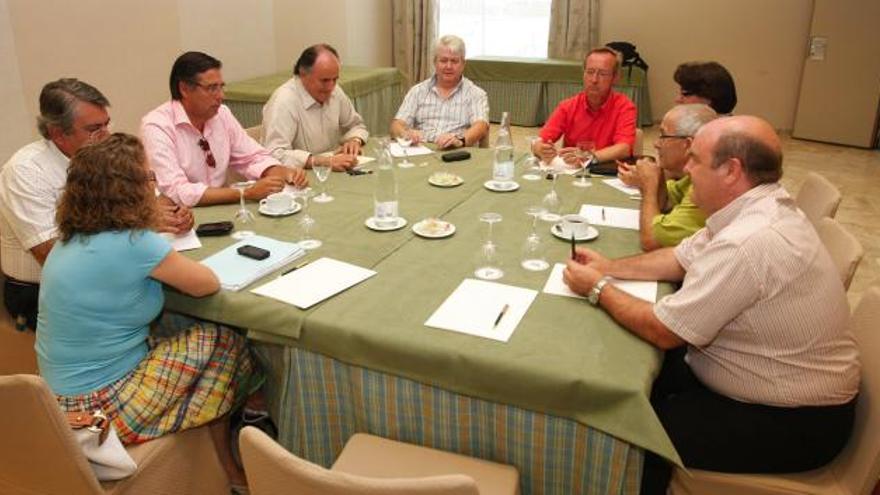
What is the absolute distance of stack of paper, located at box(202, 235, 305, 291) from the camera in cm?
184

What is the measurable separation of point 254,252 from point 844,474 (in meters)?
1.68

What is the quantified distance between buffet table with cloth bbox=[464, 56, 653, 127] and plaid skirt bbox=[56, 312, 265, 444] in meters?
5.88

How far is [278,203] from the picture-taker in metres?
2.43

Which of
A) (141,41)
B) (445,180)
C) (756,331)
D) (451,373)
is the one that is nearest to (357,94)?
(141,41)

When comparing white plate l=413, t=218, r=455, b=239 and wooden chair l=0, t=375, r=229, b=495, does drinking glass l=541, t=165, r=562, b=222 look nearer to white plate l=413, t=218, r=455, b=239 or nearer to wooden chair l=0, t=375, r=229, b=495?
white plate l=413, t=218, r=455, b=239

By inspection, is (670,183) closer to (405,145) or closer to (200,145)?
(405,145)

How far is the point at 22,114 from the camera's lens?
3912 mm

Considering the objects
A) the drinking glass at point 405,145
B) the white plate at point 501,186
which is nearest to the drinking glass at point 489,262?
the white plate at point 501,186

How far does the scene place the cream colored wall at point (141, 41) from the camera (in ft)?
12.8

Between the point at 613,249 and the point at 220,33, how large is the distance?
4.73m

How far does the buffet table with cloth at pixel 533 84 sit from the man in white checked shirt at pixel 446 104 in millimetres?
3376

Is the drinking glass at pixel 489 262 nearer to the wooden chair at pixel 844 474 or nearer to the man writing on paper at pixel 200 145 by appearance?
the wooden chair at pixel 844 474

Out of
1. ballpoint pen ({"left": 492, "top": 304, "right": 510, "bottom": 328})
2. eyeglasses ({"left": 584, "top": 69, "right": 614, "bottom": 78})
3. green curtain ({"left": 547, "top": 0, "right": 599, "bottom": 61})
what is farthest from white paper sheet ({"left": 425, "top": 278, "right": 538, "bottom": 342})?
green curtain ({"left": 547, "top": 0, "right": 599, "bottom": 61})

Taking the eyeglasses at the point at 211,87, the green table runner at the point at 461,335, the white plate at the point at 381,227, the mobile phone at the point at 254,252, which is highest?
the eyeglasses at the point at 211,87
